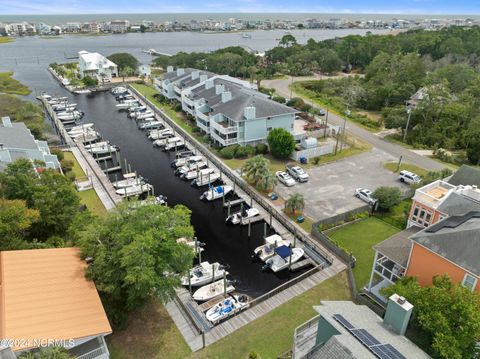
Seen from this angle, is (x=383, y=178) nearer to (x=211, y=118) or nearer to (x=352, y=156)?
(x=352, y=156)

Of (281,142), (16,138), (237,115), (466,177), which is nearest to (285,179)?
(281,142)

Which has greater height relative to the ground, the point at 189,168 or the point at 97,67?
the point at 97,67

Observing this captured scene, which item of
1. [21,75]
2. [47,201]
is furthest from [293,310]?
[21,75]

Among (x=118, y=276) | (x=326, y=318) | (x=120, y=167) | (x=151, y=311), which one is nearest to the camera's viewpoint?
(x=326, y=318)

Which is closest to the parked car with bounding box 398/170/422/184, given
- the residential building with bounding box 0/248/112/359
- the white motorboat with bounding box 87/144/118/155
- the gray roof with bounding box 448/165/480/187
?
the gray roof with bounding box 448/165/480/187

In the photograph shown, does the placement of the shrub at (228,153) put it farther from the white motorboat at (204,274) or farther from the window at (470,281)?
the window at (470,281)

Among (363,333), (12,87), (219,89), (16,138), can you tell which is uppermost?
(219,89)

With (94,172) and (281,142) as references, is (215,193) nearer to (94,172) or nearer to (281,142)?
(281,142)
